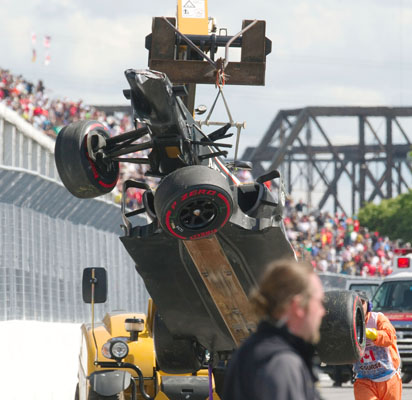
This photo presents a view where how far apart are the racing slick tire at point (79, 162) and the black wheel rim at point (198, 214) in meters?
0.77

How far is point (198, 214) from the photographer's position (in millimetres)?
8094

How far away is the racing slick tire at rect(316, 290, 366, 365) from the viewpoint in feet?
29.6

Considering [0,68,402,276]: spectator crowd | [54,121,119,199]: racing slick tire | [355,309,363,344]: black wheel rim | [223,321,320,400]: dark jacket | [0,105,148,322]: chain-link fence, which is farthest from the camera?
[0,68,402,276]: spectator crowd

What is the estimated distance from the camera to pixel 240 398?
14.3 ft

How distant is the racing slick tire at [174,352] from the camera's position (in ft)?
32.6

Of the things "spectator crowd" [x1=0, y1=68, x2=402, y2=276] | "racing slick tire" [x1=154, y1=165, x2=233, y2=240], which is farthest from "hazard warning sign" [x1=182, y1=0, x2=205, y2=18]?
"spectator crowd" [x1=0, y1=68, x2=402, y2=276]

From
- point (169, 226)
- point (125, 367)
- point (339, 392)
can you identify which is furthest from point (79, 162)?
point (339, 392)

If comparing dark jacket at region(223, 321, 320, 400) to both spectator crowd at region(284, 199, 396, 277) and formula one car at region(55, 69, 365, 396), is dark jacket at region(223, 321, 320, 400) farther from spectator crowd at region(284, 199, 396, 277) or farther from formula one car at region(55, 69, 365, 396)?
spectator crowd at region(284, 199, 396, 277)

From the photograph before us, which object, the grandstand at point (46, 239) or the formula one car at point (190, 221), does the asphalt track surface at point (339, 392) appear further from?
the formula one car at point (190, 221)

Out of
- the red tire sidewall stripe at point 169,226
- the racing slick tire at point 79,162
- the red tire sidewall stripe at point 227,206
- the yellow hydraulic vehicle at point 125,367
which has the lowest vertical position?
the yellow hydraulic vehicle at point 125,367

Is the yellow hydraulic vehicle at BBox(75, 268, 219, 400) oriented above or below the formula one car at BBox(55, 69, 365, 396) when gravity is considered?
below

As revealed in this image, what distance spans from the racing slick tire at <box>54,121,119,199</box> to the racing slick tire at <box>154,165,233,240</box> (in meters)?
0.63

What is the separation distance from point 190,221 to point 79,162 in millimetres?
862

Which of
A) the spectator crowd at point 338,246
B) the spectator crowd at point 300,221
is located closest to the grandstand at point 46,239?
the spectator crowd at point 300,221
